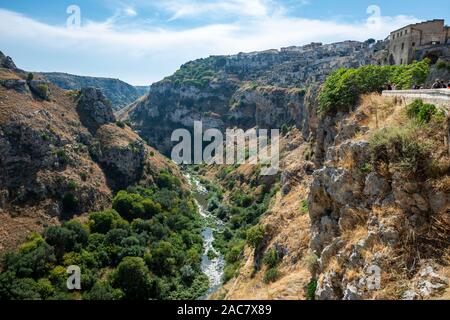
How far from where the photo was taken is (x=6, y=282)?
40.0m

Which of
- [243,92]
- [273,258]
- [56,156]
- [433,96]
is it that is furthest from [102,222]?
[243,92]

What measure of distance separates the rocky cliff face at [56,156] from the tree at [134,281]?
48.2 feet

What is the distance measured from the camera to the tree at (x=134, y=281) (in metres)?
45.2

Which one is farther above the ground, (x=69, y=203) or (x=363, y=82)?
(x=363, y=82)

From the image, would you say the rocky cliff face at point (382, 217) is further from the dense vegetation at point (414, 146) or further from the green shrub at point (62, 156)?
the green shrub at point (62, 156)

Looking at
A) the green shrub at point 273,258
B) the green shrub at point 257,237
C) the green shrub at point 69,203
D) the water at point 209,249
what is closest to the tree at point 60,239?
the green shrub at point 69,203

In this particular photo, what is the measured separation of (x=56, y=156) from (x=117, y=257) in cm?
2366

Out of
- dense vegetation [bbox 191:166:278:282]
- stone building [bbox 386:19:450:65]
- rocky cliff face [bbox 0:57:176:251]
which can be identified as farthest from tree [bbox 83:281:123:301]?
stone building [bbox 386:19:450:65]

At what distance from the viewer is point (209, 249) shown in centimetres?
6134

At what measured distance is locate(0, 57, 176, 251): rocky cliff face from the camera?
54.7 metres

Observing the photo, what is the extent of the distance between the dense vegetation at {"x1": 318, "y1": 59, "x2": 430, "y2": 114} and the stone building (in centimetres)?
983

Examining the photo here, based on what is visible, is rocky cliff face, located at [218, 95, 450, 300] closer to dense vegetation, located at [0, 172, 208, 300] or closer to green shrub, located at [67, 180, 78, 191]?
dense vegetation, located at [0, 172, 208, 300]

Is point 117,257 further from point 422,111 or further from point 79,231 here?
point 422,111

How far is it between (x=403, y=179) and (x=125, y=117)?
18263cm
